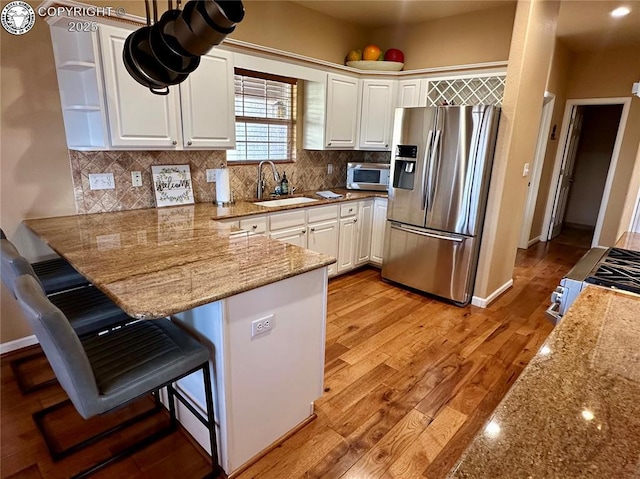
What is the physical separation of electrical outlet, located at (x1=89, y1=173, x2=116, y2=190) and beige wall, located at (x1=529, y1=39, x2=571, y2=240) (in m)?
4.89

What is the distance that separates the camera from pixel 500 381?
2.36m

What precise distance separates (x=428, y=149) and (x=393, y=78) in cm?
125

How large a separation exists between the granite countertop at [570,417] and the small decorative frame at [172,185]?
2.77 meters

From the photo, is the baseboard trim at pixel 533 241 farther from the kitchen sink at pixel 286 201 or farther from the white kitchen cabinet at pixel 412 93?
the kitchen sink at pixel 286 201

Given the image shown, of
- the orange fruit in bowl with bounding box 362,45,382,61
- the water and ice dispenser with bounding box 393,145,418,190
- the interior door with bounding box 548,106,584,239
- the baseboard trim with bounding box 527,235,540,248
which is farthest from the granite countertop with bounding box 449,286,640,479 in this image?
the interior door with bounding box 548,106,584,239

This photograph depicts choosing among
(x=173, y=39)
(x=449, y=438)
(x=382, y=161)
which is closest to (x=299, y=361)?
(x=449, y=438)

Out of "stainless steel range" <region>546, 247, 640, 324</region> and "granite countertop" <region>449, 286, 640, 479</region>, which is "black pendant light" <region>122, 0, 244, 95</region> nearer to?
"granite countertop" <region>449, 286, 640, 479</region>

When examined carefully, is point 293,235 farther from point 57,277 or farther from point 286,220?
point 57,277

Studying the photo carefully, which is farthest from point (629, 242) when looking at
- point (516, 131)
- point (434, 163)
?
point (434, 163)

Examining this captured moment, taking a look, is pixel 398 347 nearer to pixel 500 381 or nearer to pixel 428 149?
pixel 500 381

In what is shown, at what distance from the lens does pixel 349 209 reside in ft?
12.6

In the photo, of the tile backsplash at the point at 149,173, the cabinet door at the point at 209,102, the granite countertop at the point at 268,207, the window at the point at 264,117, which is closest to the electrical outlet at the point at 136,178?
the tile backsplash at the point at 149,173

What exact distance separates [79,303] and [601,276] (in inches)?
97.1

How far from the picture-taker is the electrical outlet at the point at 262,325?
5.14 feet
